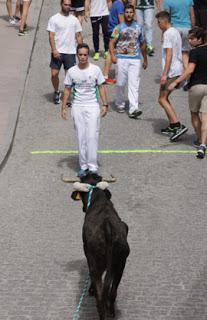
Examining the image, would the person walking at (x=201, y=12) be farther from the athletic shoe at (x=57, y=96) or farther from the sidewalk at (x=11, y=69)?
the sidewalk at (x=11, y=69)

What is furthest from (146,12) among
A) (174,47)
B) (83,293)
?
(83,293)

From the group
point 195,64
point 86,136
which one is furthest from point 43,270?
point 195,64

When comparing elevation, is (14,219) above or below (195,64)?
below

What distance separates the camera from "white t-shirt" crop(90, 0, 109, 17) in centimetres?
1688

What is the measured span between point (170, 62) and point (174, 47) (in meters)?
0.30

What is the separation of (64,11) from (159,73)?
3.49 metres

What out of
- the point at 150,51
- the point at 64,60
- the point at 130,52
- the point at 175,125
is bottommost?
the point at 150,51

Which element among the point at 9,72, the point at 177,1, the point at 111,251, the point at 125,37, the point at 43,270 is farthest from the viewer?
the point at 9,72

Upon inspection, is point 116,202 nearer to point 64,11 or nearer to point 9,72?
point 64,11

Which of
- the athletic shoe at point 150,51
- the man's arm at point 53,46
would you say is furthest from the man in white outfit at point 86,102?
the athletic shoe at point 150,51

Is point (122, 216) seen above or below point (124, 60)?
below

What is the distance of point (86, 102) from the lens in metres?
10.9

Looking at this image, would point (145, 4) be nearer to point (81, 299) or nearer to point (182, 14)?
point (182, 14)

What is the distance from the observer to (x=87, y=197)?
25.3 feet
